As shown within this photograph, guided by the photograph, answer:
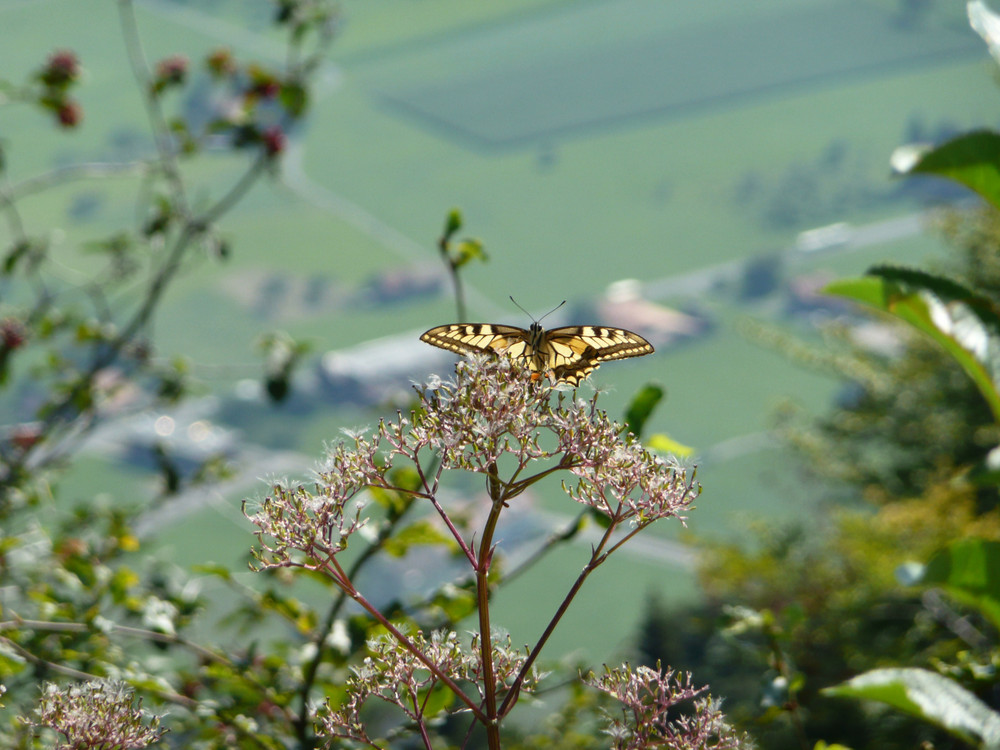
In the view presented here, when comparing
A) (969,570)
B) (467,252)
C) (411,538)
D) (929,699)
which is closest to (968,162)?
(969,570)

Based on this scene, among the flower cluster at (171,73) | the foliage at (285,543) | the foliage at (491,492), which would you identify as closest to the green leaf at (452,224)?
the foliage at (285,543)

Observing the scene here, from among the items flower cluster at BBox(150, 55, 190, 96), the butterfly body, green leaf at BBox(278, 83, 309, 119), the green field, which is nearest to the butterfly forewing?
the butterfly body

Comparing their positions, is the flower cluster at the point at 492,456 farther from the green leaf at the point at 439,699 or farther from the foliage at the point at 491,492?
the green leaf at the point at 439,699

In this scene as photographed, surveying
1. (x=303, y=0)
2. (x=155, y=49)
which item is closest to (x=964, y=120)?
(x=155, y=49)

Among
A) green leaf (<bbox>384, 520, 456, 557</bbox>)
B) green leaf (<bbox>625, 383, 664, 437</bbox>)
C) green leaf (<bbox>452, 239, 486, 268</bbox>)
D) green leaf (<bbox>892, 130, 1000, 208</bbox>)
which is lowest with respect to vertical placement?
green leaf (<bbox>384, 520, 456, 557</bbox>)

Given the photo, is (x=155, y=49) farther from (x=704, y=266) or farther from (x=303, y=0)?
(x=303, y=0)

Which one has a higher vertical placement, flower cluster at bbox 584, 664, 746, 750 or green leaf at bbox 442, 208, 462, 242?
green leaf at bbox 442, 208, 462, 242

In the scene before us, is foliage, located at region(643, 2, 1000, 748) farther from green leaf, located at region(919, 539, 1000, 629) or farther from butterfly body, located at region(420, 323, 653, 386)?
butterfly body, located at region(420, 323, 653, 386)
